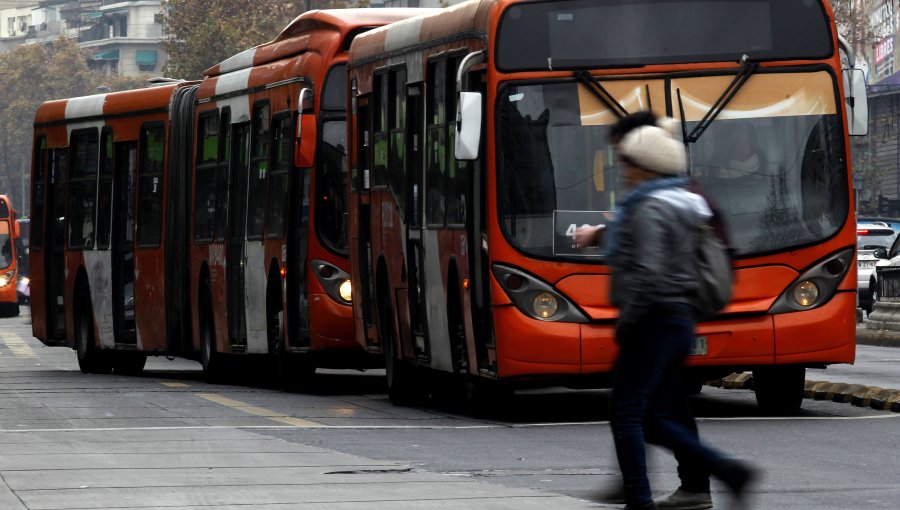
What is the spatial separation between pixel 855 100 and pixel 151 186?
10565 mm

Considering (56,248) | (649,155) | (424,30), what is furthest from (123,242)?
(649,155)

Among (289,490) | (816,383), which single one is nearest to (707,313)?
(289,490)

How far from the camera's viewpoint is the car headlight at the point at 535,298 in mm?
14203

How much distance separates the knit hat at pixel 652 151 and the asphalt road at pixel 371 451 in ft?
5.77

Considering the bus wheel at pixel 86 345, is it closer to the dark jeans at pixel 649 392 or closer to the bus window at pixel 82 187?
the bus window at pixel 82 187

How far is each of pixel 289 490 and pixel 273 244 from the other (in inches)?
378

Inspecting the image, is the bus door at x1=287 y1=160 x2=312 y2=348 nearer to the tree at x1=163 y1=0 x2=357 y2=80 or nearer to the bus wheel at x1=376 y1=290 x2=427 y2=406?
the bus wheel at x1=376 y1=290 x2=427 y2=406

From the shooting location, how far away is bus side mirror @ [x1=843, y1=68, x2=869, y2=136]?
565 inches

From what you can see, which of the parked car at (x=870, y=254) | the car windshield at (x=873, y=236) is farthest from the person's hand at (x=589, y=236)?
the car windshield at (x=873, y=236)

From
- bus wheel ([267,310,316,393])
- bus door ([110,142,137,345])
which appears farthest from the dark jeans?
bus door ([110,142,137,345])

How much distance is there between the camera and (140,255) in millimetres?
23453

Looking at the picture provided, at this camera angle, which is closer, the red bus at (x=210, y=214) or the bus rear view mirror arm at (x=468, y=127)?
the bus rear view mirror arm at (x=468, y=127)

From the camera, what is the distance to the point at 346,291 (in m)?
18.9

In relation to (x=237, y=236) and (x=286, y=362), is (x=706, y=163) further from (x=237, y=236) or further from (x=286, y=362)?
(x=237, y=236)
